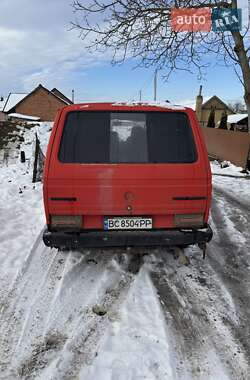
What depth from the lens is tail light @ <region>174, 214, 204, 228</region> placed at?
4.14 metres

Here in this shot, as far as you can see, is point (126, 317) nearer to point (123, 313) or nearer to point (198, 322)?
point (123, 313)

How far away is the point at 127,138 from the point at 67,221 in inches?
46.5

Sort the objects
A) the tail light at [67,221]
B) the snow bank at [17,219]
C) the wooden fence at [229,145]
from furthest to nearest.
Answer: the wooden fence at [229,145] < the snow bank at [17,219] < the tail light at [67,221]

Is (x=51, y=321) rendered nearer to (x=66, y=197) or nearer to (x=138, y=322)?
(x=138, y=322)

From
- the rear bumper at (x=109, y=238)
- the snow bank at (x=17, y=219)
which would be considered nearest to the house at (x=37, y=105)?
the snow bank at (x=17, y=219)

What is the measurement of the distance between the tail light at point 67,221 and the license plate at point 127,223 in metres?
0.32

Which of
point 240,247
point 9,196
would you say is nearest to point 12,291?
point 240,247

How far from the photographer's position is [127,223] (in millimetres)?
4133

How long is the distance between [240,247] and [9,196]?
18.2 ft

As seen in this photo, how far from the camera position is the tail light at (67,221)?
13.3 ft

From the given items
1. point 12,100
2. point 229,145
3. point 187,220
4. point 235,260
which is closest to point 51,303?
point 187,220

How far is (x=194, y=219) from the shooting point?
13.7 ft

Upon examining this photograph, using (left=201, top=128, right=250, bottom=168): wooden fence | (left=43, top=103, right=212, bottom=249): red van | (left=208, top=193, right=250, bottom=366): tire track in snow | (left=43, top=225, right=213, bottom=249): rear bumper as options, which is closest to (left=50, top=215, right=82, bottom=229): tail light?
(left=43, top=103, right=212, bottom=249): red van

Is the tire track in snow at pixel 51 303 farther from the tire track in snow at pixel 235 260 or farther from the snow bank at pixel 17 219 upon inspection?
the tire track in snow at pixel 235 260
